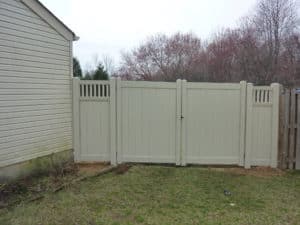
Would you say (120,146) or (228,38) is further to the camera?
(228,38)

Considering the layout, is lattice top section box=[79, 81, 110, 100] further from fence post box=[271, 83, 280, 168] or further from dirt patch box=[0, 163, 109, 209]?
fence post box=[271, 83, 280, 168]

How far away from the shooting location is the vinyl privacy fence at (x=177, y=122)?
5379mm

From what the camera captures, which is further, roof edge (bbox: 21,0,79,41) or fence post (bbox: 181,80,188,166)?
fence post (bbox: 181,80,188,166)

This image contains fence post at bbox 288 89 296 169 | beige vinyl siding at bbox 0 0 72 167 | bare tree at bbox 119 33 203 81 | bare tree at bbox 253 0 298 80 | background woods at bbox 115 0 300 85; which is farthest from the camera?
bare tree at bbox 119 33 203 81

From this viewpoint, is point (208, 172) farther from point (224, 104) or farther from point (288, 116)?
point (288, 116)

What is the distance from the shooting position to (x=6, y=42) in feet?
13.7

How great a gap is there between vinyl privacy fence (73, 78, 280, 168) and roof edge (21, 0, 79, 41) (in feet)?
2.98

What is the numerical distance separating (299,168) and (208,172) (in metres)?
1.76

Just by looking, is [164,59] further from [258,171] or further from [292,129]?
[258,171]

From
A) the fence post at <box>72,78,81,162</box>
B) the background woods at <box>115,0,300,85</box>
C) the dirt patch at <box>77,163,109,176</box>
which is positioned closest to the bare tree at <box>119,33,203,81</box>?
the background woods at <box>115,0,300,85</box>

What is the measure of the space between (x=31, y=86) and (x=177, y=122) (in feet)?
8.75

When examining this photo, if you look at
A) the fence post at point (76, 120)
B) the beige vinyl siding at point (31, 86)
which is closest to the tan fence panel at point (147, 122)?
the fence post at point (76, 120)

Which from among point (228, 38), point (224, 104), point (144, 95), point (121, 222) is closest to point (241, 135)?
point (224, 104)

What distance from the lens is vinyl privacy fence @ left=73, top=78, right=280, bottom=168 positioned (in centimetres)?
538
